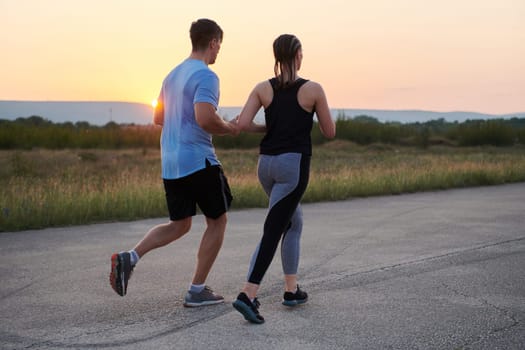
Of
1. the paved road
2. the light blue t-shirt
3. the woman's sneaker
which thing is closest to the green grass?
the paved road

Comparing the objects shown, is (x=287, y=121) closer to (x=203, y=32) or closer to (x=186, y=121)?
(x=186, y=121)

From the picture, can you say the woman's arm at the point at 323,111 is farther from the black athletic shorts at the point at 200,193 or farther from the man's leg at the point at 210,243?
the man's leg at the point at 210,243

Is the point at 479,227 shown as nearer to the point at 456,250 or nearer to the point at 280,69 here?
the point at 456,250

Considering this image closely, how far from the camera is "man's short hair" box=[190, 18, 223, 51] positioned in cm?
485

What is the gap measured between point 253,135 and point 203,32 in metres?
42.3

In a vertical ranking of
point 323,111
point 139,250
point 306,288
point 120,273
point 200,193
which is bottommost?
point 306,288

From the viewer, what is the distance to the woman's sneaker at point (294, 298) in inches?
204

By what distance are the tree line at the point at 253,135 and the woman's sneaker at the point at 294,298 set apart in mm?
39711

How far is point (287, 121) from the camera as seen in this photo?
475cm

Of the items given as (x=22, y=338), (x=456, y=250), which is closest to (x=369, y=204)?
(x=456, y=250)

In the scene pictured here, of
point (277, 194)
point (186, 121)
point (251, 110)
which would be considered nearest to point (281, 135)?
point (251, 110)

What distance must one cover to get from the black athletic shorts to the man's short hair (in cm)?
86

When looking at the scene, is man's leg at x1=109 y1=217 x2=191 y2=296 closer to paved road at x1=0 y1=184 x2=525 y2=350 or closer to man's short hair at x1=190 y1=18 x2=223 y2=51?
paved road at x1=0 y1=184 x2=525 y2=350

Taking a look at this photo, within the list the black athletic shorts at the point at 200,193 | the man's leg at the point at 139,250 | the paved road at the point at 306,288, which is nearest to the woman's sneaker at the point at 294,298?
the paved road at the point at 306,288
